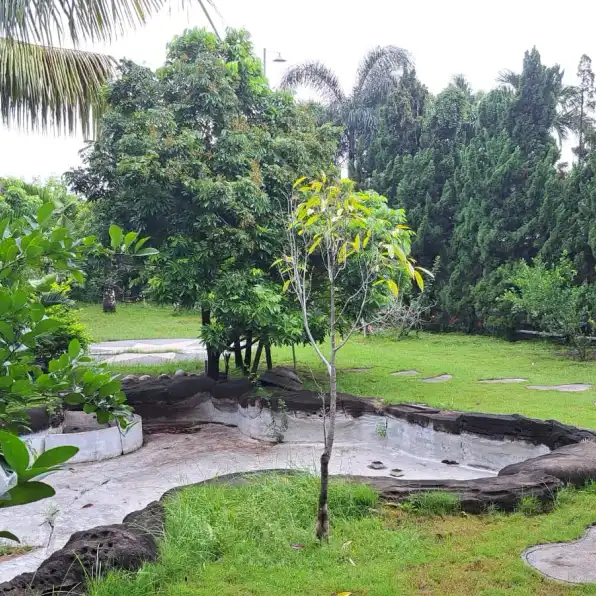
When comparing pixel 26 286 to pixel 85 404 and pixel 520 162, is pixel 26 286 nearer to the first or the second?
pixel 85 404

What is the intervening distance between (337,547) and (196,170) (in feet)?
18.9

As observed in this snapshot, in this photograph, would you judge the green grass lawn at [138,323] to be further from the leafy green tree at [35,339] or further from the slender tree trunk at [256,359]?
the leafy green tree at [35,339]

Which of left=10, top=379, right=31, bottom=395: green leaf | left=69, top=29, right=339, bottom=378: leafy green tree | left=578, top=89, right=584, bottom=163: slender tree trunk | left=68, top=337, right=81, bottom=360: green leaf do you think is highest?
left=578, top=89, right=584, bottom=163: slender tree trunk

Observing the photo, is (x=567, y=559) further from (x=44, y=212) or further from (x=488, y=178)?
(x=488, y=178)

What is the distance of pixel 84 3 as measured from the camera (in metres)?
4.76

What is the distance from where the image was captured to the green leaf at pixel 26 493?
3.11 ft

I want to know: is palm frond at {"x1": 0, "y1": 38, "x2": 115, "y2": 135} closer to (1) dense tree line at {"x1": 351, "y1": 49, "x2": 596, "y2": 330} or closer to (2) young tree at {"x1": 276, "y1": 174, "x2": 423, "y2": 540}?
(2) young tree at {"x1": 276, "y1": 174, "x2": 423, "y2": 540}

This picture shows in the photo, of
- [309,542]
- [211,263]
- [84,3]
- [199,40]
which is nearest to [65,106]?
[199,40]

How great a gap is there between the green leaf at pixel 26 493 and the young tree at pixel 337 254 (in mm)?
2962

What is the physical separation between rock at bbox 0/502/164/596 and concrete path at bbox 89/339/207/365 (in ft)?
28.2

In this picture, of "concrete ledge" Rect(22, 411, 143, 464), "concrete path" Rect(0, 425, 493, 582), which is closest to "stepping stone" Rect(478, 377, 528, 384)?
"concrete path" Rect(0, 425, 493, 582)

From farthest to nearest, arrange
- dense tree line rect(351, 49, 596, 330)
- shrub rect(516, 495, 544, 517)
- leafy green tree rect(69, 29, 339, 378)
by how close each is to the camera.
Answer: dense tree line rect(351, 49, 596, 330), leafy green tree rect(69, 29, 339, 378), shrub rect(516, 495, 544, 517)

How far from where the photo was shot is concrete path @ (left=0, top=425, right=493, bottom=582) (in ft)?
19.0

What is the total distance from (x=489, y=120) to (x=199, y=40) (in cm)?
1030
